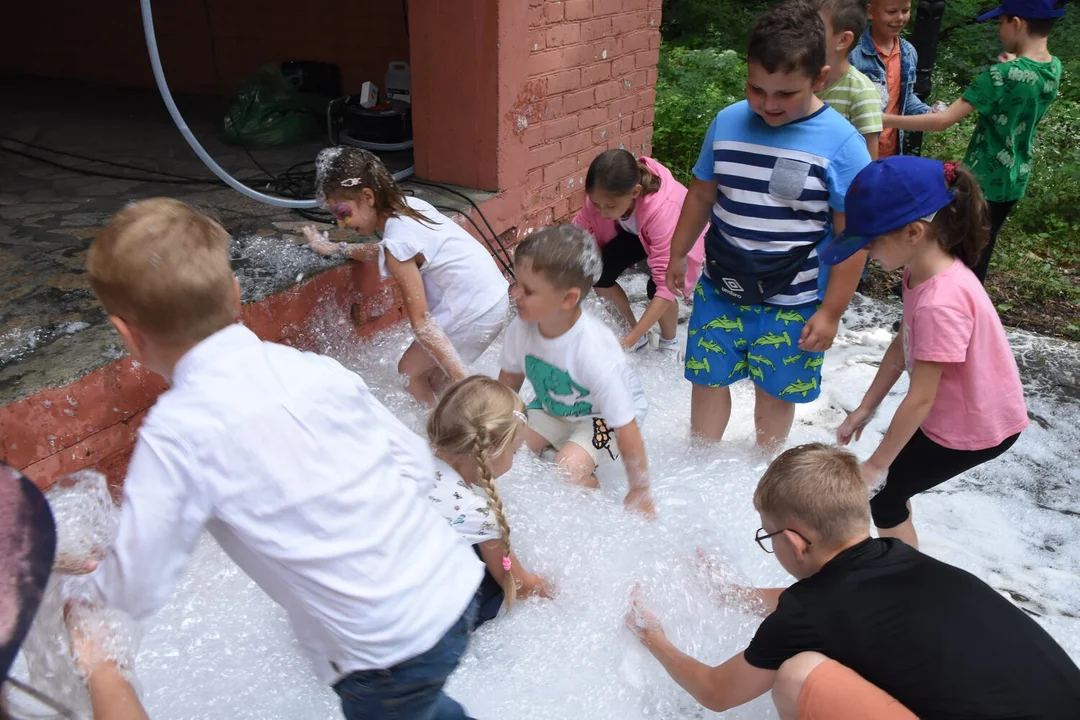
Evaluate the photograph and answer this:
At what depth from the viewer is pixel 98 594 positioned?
127 centimetres

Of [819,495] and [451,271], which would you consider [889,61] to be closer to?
[451,271]

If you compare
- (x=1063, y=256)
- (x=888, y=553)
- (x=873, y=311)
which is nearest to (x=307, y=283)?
(x=888, y=553)

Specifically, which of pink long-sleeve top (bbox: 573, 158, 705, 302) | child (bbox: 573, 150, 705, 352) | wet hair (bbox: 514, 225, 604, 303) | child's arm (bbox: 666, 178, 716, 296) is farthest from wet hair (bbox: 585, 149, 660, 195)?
wet hair (bbox: 514, 225, 604, 303)

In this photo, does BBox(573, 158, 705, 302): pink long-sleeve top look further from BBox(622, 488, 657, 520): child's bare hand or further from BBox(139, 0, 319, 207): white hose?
BBox(139, 0, 319, 207): white hose

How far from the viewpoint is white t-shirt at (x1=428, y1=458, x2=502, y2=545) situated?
1.97 meters

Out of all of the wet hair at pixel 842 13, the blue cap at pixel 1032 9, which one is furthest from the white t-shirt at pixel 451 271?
the blue cap at pixel 1032 9

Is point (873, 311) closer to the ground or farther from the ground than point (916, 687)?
closer to the ground

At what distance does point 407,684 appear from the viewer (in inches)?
59.7

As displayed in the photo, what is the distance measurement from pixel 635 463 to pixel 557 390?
13.9 inches

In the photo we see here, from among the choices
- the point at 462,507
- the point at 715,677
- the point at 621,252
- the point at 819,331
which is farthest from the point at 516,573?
the point at 621,252

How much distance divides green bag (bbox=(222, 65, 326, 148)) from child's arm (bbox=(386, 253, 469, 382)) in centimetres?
247

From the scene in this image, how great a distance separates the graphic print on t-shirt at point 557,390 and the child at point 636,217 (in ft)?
2.68

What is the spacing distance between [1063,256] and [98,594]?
6048 mm

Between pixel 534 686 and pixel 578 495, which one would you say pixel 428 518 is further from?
pixel 578 495
